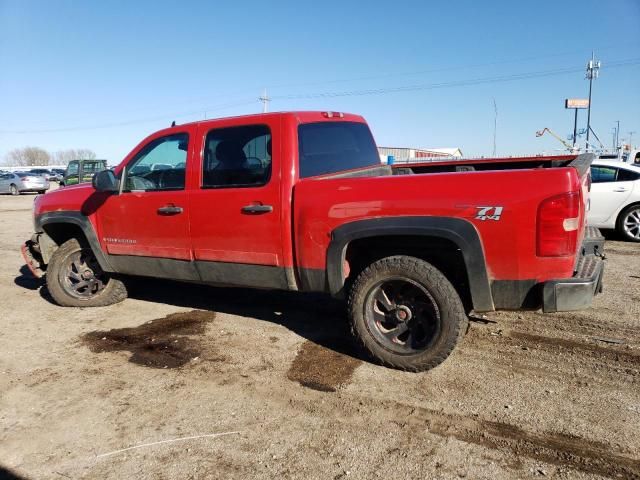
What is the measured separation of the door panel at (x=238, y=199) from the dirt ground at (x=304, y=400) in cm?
84

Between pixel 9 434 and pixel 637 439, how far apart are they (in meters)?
Result: 3.66

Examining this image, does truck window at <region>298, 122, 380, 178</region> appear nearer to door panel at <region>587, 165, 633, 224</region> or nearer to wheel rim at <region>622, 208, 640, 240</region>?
door panel at <region>587, 165, 633, 224</region>

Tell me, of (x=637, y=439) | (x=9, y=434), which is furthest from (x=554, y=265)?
(x=9, y=434)

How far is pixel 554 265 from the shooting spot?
3.12m

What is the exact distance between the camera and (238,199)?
13.4ft

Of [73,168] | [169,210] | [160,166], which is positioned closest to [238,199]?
[169,210]

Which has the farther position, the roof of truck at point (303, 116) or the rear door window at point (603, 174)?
the rear door window at point (603, 174)

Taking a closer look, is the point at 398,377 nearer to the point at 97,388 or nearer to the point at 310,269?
the point at 310,269

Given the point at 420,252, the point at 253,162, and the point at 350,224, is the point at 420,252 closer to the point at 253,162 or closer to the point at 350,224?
the point at 350,224

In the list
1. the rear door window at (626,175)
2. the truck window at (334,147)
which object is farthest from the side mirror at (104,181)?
the rear door window at (626,175)

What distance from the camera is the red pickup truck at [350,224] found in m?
3.14

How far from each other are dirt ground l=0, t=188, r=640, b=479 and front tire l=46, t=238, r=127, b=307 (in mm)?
451

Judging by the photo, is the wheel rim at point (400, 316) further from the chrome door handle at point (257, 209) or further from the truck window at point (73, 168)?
the truck window at point (73, 168)

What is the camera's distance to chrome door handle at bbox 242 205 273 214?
3939mm
